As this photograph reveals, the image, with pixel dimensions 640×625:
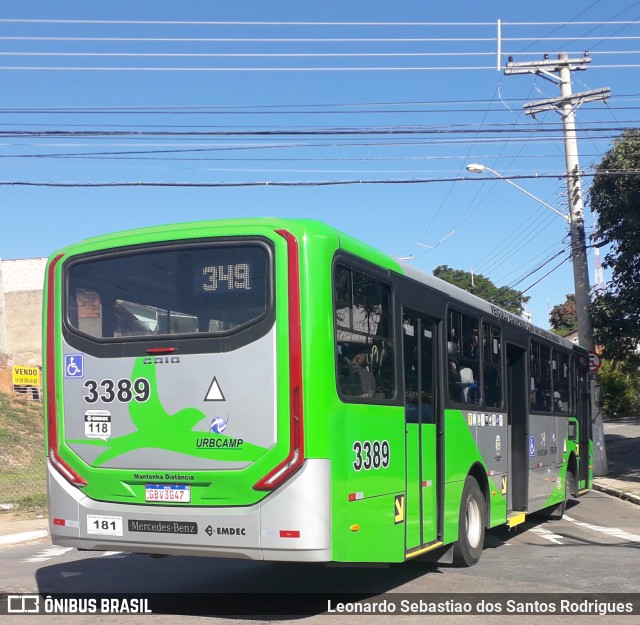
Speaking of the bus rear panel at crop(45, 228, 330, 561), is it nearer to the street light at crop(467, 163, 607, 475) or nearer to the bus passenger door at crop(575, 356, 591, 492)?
the bus passenger door at crop(575, 356, 591, 492)

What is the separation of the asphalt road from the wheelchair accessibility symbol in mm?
2052

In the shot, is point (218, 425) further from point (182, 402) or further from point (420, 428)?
point (420, 428)

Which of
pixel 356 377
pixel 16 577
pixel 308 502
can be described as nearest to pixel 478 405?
pixel 356 377

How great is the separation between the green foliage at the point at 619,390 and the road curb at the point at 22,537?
39.9m

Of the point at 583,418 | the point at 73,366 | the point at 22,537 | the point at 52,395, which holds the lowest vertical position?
the point at 22,537

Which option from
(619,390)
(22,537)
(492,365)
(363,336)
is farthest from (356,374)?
(619,390)

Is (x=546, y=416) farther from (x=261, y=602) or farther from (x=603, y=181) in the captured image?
(x=603, y=181)

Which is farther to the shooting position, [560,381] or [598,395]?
[598,395]

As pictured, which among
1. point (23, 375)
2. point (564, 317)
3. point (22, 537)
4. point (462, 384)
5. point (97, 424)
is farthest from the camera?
point (564, 317)

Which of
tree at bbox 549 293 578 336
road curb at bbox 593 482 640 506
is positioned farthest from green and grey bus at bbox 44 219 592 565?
tree at bbox 549 293 578 336

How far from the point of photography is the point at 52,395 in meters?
7.79

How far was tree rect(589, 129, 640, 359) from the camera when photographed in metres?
21.2

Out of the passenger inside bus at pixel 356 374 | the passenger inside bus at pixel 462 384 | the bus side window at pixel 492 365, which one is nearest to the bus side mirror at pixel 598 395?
the bus side window at pixel 492 365

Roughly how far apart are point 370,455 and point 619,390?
46077mm
